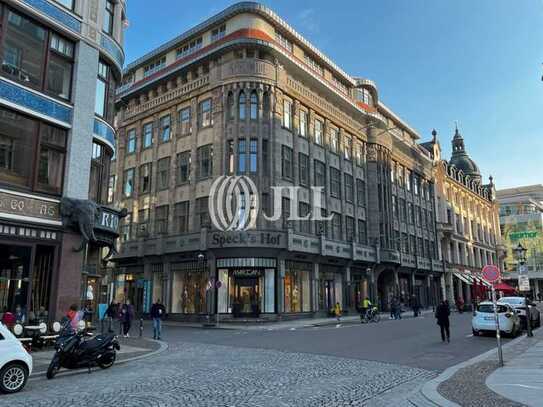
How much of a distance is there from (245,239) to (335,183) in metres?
12.9

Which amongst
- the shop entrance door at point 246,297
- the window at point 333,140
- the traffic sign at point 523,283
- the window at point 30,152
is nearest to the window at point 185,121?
the window at point 333,140

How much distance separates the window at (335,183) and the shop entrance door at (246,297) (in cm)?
1186

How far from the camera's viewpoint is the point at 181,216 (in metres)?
35.1

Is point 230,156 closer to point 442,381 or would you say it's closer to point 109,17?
point 109,17

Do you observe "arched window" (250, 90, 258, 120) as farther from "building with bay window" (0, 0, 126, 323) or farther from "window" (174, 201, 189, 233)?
"building with bay window" (0, 0, 126, 323)

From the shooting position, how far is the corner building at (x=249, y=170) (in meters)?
31.7

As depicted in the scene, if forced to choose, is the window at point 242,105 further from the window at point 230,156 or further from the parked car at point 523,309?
the parked car at point 523,309

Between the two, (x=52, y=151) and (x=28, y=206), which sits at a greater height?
(x=52, y=151)

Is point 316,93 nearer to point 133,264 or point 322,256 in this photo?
point 322,256

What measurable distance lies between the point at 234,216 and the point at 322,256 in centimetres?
846

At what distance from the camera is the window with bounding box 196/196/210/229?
1297 inches

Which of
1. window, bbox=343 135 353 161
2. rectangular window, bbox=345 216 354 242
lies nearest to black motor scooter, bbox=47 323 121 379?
rectangular window, bbox=345 216 354 242

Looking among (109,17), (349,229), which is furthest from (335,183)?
(109,17)

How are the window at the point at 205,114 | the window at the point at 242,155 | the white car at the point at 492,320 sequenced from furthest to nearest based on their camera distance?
the window at the point at 205,114 → the window at the point at 242,155 → the white car at the point at 492,320
